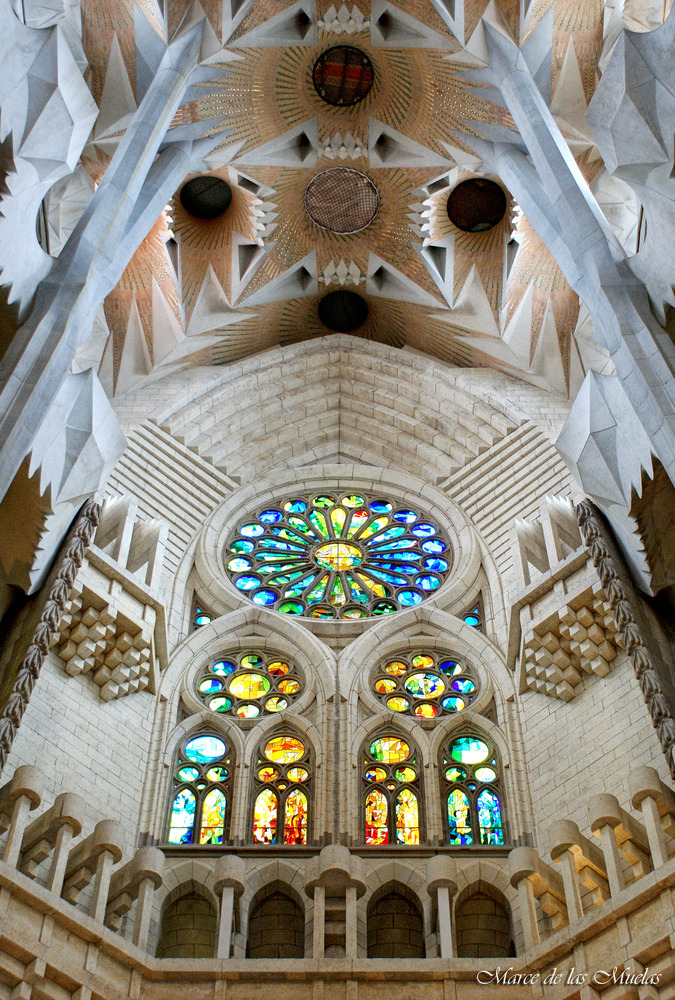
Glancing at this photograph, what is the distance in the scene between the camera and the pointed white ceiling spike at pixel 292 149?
1670 cm

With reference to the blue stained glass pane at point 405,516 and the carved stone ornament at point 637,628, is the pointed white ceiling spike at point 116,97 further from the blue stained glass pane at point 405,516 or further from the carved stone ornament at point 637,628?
the carved stone ornament at point 637,628

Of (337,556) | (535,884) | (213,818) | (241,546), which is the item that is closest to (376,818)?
(213,818)

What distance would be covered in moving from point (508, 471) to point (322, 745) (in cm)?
475

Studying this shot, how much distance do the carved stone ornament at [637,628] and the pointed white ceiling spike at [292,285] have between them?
6.91 metres

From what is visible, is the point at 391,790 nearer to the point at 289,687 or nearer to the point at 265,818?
the point at 265,818

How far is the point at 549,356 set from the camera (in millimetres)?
16656

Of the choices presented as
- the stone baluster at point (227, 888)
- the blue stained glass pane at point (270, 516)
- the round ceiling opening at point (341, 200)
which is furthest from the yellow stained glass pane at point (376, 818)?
the round ceiling opening at point (341, 200)

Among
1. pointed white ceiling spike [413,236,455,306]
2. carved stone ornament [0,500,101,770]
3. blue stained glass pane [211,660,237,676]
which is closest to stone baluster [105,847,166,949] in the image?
carved stone ornament [0,500,101,770]

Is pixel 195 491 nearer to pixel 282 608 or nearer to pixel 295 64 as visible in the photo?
pixel 282 608

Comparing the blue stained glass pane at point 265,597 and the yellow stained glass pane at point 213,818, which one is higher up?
the blue stained glass pane at point 265,597

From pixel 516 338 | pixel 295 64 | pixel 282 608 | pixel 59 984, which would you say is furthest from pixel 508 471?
pixel 59 984

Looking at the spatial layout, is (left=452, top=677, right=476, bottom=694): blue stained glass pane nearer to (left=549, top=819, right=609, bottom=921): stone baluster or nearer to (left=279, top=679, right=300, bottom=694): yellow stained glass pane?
(left=279, top=679, right=300, bottom=694): yellow stained glass pane

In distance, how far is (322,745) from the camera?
12.8m

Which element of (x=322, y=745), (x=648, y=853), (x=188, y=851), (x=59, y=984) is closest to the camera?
(x=59, y=984)
